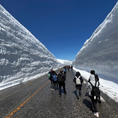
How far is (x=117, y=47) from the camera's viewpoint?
13.3 metres

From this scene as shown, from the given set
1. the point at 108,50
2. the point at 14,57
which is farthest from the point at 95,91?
the point at 14,57

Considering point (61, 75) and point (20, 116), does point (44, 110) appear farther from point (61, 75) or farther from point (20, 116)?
point (61, 75)

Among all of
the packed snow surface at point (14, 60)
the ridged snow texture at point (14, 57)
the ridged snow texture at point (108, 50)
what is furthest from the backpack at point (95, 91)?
the ridged snow texture at point (14, 57)

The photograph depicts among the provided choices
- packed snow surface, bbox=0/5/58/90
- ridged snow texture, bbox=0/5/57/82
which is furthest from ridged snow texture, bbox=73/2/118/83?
ridged snow texture, bbox=0/5/57/82

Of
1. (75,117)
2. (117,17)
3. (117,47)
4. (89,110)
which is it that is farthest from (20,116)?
(117,17)

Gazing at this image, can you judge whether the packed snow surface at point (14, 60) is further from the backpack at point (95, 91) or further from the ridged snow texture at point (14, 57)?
the backpack at point (95, 91)

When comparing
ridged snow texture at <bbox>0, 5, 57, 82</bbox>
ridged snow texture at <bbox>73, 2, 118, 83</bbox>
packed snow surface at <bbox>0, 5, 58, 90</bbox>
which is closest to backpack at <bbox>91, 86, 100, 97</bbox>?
ridged snow texture at <bbox>73, 2, 118, 83</bbox>

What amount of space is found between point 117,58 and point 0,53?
21.0 metres

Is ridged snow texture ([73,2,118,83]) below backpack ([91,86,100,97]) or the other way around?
the other way around

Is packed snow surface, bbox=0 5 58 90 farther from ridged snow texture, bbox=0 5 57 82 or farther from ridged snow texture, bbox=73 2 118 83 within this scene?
ridged snow texture, bbox=73 2 118 83

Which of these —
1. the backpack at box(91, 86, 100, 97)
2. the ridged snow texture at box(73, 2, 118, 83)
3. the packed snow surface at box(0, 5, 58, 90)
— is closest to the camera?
the backpack at box(91, 86, 100, 97)

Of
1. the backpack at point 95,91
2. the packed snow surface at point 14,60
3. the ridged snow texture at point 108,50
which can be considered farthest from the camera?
the packed snow surface at point 14,60

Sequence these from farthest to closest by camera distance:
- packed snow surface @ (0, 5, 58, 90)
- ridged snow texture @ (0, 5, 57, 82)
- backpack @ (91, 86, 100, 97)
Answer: ridged snow texture @ (0, 5, 57, 82)
packed snow surface @ (0, 5, 58, 90)
backpack @ (91, 86, 100, 97)

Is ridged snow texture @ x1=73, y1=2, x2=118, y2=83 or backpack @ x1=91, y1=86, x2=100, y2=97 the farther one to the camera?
ridged snow texture @ x1=73, y1=2, x2=118, y2=83
